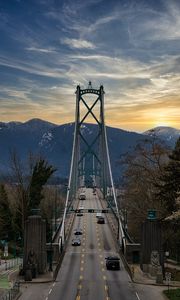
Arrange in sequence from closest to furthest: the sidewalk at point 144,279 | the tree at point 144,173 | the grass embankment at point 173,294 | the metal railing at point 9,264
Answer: the grass embankment at point 173,294 → the sidewalk at point 144,279 → the metal railing at point 9,264 → the tree at point 144,173

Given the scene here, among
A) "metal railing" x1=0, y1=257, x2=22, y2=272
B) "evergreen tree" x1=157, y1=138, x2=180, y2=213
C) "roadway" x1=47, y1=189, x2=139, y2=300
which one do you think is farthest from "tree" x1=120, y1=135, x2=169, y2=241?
"metal railing" x1=0, y1=257, x2=22, y2=272

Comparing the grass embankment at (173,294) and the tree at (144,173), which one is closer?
the grass embankment at (173,294)

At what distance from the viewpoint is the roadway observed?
1601 inches

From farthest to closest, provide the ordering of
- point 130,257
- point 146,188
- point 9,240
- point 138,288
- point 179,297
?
point 9,240 < point 146,188 < point 130,257 < point 138,288 < point 179,297

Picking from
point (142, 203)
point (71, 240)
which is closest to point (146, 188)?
point (142, 203)

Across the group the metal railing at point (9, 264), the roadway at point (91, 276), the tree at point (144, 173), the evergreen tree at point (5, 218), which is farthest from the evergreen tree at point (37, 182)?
the tree at point (144, 173)

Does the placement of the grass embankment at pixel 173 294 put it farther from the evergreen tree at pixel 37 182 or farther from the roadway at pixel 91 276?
the evergreen tree at pixel 37 182

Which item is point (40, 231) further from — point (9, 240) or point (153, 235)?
point (9, 240)

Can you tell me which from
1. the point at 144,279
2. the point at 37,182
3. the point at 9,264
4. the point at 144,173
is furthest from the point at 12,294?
the point at 37,182

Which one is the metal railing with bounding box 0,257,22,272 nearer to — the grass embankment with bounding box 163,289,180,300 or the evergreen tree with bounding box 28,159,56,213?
the evergreen tree with bounding box 28,159,56,213

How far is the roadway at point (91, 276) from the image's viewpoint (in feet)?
133

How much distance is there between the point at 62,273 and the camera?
51.6 m

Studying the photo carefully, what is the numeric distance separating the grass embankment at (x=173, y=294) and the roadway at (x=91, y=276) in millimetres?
2309

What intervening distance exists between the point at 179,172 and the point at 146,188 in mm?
28352
